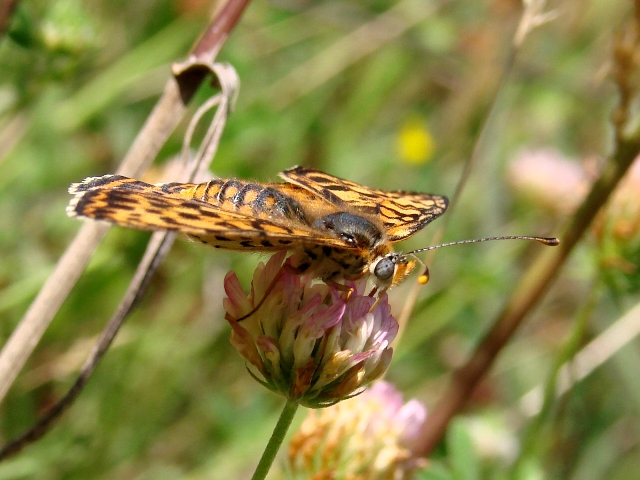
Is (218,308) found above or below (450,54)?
below

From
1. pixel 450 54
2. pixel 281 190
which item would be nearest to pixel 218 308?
pixel 281 190

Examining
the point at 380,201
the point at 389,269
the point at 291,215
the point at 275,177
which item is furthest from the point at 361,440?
the point at 275,177

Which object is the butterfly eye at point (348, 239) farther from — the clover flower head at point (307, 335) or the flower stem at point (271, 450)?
the flower stem at point (271, 450)

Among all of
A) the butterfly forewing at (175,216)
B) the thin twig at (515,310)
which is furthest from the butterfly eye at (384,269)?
the thin twig at (515,310)

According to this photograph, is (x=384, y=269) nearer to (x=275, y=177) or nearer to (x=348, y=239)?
(x=348, y=239)

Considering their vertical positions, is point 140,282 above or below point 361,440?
above

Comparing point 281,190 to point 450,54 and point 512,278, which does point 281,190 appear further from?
point 450,54

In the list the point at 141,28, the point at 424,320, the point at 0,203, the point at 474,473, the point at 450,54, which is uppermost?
the point at 141,28

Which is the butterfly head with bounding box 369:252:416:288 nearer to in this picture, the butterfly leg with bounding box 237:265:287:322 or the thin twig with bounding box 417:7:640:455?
the butterfly leg with bounding box 237:265:287:322
